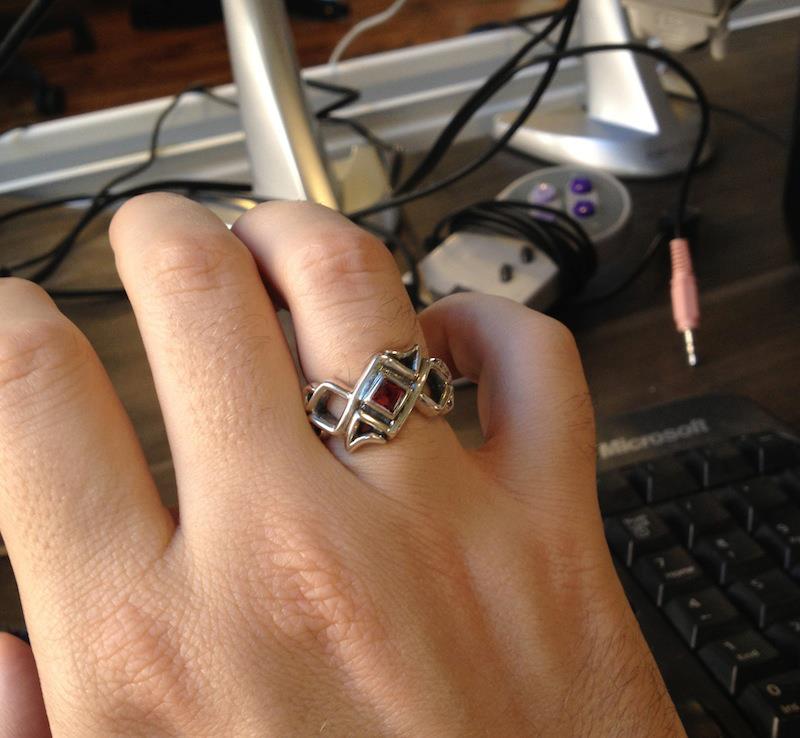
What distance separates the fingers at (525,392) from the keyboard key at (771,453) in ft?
0.52

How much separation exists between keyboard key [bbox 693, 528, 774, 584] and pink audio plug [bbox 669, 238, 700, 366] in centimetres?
16

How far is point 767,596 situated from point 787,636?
2cm

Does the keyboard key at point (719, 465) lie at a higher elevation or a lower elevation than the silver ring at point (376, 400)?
lower

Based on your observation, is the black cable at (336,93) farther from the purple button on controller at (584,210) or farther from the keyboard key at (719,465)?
the keyboard key at (719,465)

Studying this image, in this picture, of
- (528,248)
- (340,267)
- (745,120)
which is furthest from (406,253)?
(745,120)

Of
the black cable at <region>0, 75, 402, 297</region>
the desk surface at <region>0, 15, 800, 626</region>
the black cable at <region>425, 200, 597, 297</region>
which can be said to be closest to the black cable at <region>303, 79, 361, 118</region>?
the black cable at <region>0, 75, 402, 297</region>

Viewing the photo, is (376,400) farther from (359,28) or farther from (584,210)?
(359,28)

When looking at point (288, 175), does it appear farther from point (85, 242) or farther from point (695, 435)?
point (695, 435)

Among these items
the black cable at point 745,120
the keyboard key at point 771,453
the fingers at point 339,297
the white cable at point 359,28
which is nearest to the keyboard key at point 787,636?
the keyboard key at point 771,453

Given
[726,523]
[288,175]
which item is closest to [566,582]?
[726,523]

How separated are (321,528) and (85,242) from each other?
1.65 feet

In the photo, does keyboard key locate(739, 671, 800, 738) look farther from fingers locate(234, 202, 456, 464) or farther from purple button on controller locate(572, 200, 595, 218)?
purple button on controller locate(572, 200, 595, 218)

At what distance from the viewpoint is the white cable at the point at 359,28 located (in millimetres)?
951

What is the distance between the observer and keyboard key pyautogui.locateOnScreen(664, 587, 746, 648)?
0.45 m
